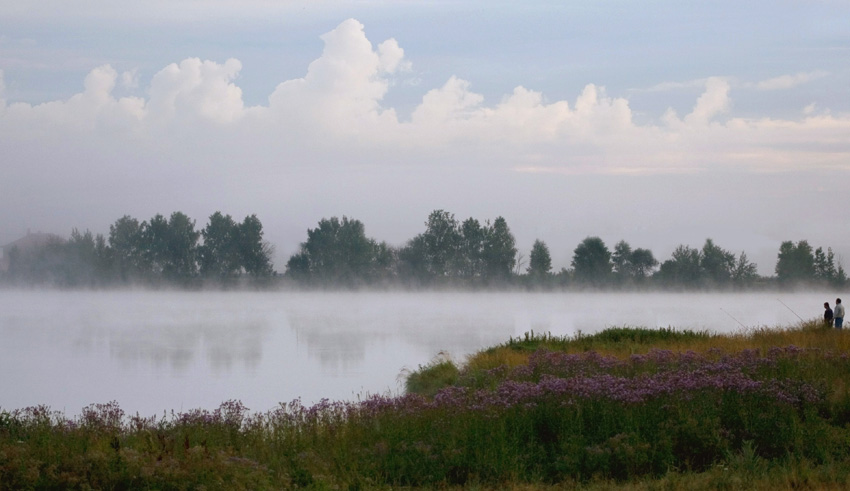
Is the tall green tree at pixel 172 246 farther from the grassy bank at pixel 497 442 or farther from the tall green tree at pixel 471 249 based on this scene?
the grassy bank at pixel 497 442

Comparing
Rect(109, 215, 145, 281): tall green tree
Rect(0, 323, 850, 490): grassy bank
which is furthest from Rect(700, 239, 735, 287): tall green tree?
Rect(0, 323, 850, 490): grassy bank

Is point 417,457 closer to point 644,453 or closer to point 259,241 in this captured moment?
point 644,453

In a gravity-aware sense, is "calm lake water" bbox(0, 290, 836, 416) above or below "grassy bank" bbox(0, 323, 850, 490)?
below

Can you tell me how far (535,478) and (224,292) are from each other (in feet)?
298

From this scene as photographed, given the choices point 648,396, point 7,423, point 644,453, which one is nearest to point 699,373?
point 648,396

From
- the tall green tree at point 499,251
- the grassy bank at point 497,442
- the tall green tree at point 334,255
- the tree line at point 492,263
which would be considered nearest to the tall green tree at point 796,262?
the tree line at point 492,263

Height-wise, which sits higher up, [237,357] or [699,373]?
[699,373]

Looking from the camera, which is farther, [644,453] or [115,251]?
[115,251]

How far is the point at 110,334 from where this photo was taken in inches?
1625

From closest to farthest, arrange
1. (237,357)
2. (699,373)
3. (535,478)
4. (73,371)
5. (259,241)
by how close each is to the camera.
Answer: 1. (535,478)
2. (699,373)
3. (73,371)
4. (237,357)
5. (259,241)

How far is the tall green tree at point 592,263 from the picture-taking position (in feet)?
293

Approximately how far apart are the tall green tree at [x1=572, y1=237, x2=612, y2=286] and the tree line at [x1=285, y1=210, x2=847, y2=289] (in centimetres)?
11

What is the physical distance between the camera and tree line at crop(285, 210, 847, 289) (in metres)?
89.1

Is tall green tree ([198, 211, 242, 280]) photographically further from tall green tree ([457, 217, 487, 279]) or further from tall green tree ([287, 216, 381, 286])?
tall green tree ([457, 217, 487, 279])
